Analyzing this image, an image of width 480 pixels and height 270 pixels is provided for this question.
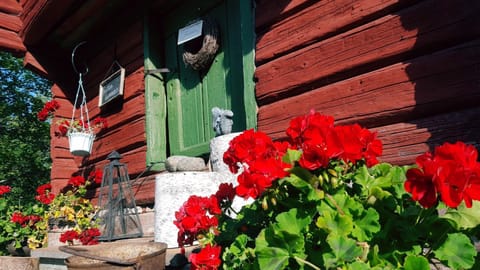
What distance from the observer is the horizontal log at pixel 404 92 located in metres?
1.64

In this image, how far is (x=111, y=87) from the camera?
4.23 metres

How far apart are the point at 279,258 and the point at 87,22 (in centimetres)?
437

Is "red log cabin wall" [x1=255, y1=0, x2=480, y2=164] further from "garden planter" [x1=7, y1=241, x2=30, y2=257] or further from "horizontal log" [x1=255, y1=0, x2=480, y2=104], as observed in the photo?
"garden planter" [x1=7, y1=241, x2=30, y2=257]

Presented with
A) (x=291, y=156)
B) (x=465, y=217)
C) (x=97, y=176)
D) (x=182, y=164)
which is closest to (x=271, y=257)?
(x=291, y=156)

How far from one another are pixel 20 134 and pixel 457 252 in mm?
13899

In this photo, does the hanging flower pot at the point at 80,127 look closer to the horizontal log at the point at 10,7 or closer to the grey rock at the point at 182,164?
the horizontal log at the point at 10,7

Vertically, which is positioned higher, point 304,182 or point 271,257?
point 304,182

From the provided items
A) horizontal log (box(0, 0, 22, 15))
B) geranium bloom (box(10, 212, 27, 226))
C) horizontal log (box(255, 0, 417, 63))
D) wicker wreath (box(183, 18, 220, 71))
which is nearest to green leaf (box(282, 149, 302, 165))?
horizontal log (box(255, 0, 417, 63))

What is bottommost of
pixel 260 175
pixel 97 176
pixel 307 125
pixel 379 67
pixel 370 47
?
pixel 260 175

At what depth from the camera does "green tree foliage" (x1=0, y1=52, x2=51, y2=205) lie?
11.9m

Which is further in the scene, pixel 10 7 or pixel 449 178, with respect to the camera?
pixel 10 7

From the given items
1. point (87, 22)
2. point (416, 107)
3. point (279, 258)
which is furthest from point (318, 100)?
point (87, 22)

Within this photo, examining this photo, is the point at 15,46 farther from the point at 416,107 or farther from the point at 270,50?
the point at 416,107

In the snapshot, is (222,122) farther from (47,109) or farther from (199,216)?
(47,109)
